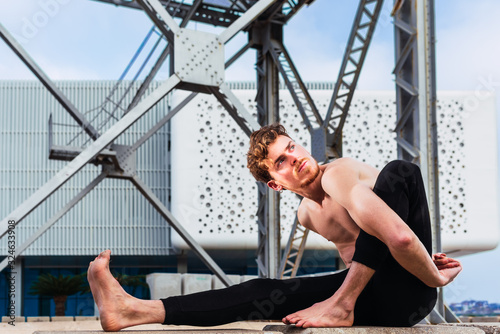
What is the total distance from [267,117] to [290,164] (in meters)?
7.80

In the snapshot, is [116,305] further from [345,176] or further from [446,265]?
[446,265]

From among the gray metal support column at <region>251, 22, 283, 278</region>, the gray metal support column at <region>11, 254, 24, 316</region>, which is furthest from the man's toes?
the gray metal support column at <region>11, 254, 24, 316</region>

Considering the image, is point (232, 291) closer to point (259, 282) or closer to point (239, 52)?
point (259, 282)

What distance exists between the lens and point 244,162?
101 ft

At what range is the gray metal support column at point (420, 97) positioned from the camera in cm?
663

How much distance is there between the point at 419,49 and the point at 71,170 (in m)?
3.93

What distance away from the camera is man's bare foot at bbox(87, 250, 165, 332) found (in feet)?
8.09

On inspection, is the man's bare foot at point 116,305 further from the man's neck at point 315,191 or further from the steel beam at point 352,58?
the steel beam at point 352,58

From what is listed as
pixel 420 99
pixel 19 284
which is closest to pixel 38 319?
pixel 420 99

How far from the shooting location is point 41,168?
103ft

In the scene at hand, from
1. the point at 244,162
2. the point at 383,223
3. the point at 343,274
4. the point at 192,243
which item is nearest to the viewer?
the point at 383,223

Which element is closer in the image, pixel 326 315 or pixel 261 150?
pixel 326 315

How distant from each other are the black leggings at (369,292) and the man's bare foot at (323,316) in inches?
5.7

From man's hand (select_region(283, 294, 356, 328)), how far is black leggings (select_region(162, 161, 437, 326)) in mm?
148
